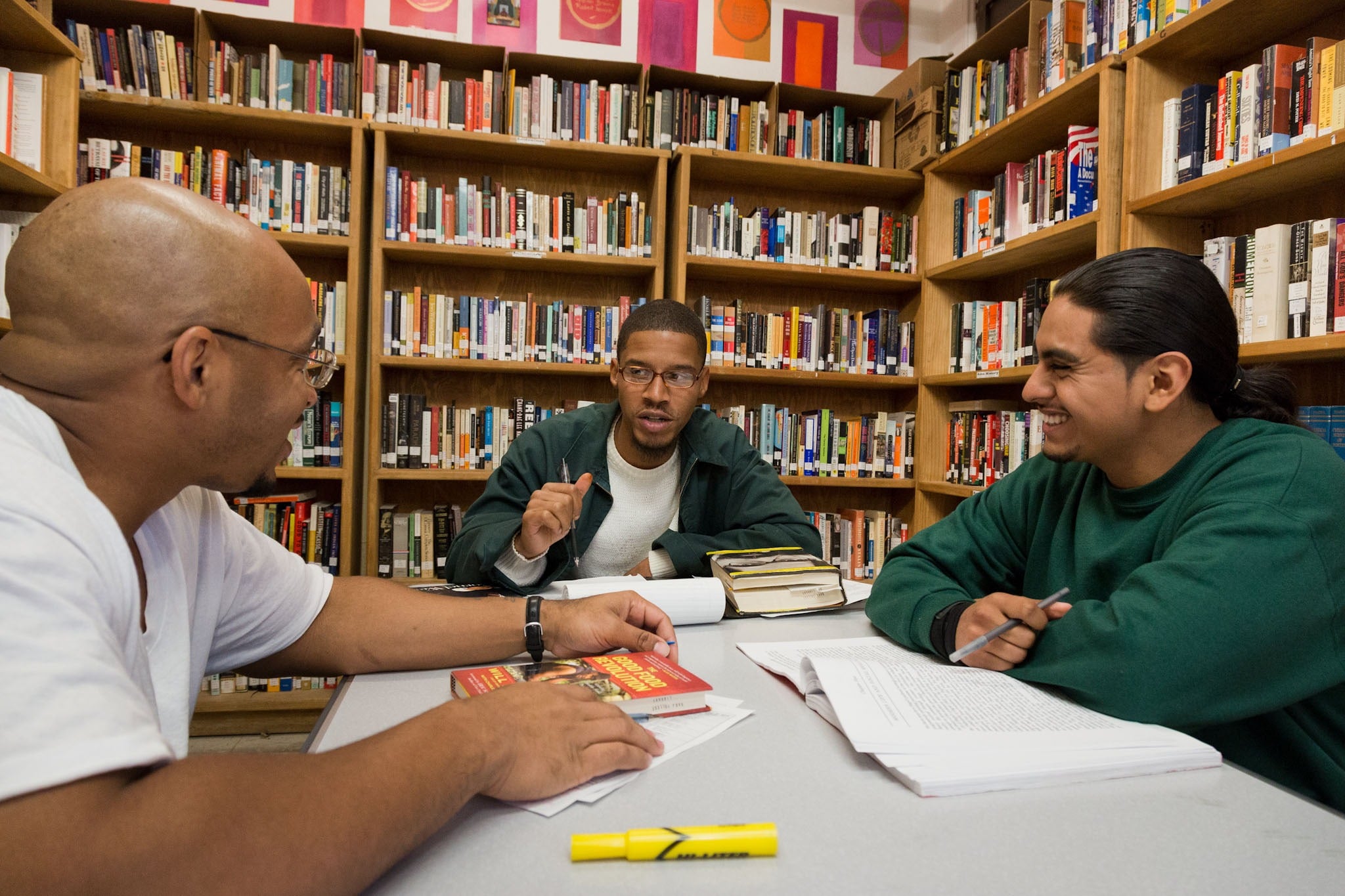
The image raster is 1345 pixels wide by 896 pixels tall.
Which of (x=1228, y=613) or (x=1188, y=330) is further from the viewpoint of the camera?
(x=1188, y=330)

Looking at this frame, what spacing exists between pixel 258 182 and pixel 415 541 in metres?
1.45

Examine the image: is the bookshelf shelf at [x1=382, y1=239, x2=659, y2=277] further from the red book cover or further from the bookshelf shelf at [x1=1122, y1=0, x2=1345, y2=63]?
the red book cover

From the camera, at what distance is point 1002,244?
9.43 ft

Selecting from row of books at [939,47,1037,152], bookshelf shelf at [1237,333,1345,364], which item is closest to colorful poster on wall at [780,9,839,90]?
row of books at [939,47,1037,152]

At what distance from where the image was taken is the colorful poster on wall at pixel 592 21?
11.0 ft

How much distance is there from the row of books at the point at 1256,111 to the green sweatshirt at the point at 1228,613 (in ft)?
3.76

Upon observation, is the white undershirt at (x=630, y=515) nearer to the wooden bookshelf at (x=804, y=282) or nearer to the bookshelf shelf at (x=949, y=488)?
the wooden bookshelf at (x=804, y=282)

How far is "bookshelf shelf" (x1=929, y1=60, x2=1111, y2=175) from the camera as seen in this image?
7.91 ft

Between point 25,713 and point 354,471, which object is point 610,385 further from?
point 25,713

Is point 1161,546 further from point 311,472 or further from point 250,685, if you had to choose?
point 250,685

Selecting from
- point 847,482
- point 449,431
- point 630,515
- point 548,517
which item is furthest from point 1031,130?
point 449,431

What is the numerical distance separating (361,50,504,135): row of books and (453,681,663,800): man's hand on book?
276 cm

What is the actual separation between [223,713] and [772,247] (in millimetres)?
2753

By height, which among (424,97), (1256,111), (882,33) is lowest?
(1256,111)
